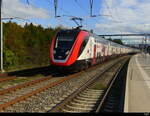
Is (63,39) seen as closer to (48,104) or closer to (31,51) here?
(48,104)

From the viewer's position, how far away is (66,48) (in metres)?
17.0

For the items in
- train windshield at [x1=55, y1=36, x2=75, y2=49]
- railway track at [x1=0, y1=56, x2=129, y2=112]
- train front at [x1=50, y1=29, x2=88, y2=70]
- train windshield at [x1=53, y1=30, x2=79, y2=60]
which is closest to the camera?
railway track at [x1=0, y1=56, x2=129, y2=112]

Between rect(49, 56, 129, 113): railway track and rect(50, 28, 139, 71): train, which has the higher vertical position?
rect(50, 28, 139, 71): train

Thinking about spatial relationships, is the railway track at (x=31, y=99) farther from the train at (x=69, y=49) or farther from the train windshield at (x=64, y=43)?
the train windshield at (x=64, y=43)

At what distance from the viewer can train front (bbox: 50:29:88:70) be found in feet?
54.9

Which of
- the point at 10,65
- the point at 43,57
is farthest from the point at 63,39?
the point at 43,57

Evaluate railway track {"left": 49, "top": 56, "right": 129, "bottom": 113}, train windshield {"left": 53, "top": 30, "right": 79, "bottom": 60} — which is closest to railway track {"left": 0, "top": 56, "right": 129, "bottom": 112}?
railway track {"left": 49, "top": 56, "right": 129, "bottom": 113}

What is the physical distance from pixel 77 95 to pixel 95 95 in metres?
0.84

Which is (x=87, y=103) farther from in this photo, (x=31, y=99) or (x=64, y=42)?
(x=64, y=42)

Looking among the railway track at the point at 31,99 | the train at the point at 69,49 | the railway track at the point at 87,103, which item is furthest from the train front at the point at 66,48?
the railway track at the point at 87,103

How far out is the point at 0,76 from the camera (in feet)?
53.8

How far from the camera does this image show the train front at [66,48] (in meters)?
16.7

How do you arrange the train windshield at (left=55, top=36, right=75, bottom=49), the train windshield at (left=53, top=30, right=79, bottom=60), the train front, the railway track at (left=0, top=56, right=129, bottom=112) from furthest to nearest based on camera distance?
the train windshield at (left=55, top=36, right=75, bottom=49) < the train windshield at (left=53, top=30, right=79, bottom=60) < the train front < the railway track at (left=0, top=56, right=129, bottom=112)

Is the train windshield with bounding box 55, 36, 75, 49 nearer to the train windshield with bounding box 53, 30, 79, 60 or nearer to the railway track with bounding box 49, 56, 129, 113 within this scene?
the train windshield with bounding box 53, 30, 79, 60
